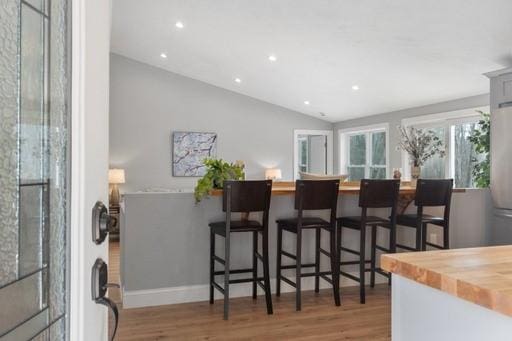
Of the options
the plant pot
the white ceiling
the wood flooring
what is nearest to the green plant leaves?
the white ceiling

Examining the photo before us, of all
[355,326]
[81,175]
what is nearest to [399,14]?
[355,326]

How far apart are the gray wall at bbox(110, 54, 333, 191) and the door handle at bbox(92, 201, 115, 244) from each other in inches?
281

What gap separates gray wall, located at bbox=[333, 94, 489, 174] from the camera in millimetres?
5824

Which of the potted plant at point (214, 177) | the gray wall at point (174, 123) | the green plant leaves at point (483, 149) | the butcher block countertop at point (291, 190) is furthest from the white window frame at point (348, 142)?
the potted plant at point (214, 177)

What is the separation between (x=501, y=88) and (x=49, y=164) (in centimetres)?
449

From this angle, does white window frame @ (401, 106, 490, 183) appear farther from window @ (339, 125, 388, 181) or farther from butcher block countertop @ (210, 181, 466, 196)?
butcher block countertop @ (210, 181, 466, 196)

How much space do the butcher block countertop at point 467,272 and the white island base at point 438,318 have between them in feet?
0.10

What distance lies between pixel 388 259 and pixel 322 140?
821 cm

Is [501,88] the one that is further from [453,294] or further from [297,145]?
[297,145]

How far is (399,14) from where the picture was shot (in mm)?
4078

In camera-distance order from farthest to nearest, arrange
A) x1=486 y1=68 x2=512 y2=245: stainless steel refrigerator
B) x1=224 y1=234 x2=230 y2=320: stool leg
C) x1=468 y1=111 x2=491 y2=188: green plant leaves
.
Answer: x1=468 y1=111 x2=491 y2=188: green plant leaves, x1=486 y1=68 x2=512 y2=245: stainless steel refrigerator, x1=224 y1=234 x2=230 y2=320: stool leg

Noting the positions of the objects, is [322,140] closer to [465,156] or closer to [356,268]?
[465,156]

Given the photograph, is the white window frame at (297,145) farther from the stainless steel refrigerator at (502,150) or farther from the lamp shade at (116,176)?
the stainless steel refrigerator at (502,150)

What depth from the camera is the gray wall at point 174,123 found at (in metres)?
7.75
